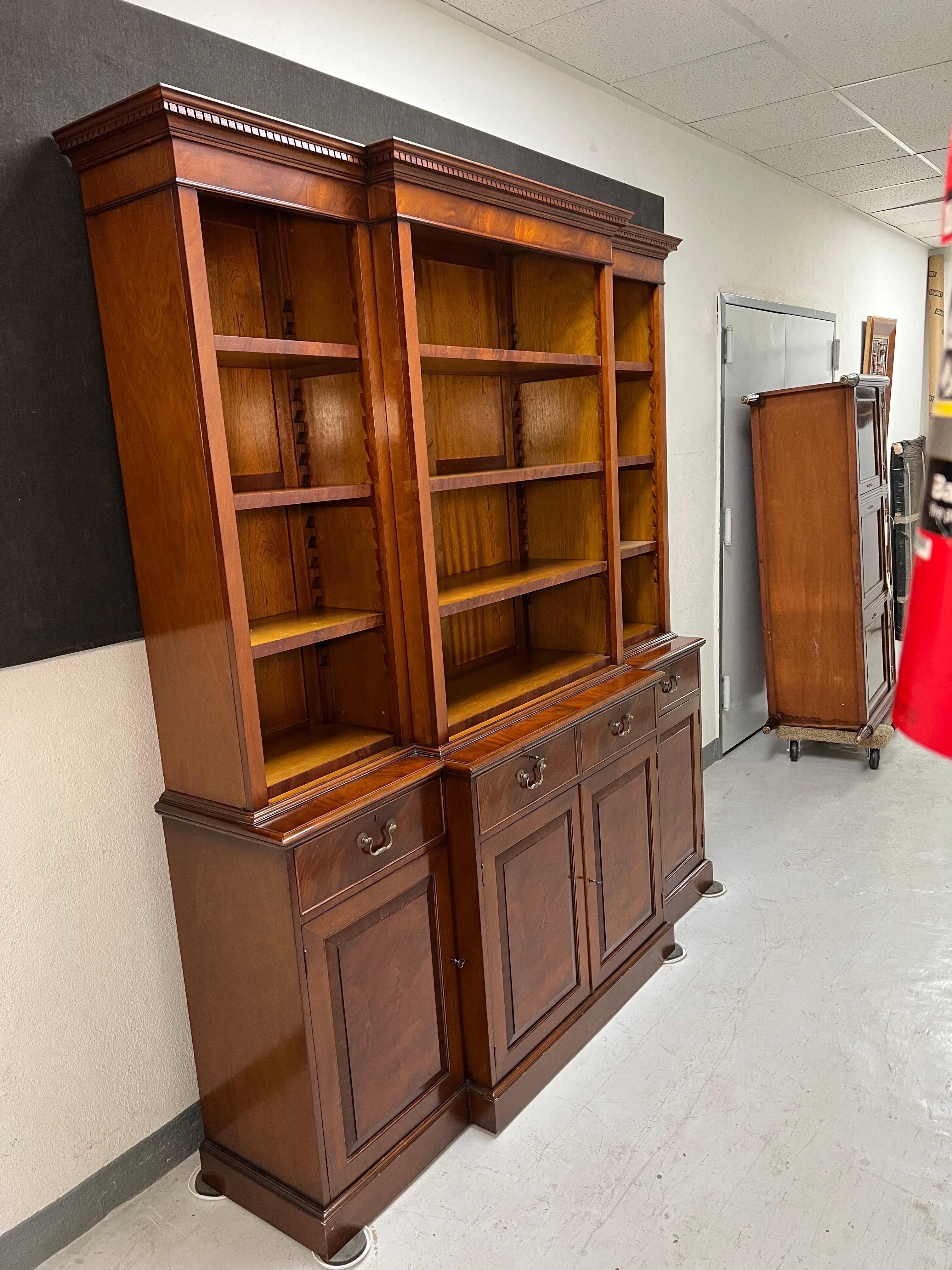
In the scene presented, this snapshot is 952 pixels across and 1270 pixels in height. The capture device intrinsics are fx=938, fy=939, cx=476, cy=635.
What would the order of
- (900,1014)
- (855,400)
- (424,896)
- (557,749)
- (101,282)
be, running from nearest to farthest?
(101,282), (424,896), (557,749), (900,1014), (855,400)

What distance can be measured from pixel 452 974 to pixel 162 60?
2171mm

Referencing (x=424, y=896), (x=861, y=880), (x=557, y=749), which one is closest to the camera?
(x=424, y=896)

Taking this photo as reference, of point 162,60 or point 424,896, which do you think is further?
point 424,896

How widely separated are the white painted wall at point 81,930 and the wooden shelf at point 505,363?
102cm

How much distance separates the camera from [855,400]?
4332 mm

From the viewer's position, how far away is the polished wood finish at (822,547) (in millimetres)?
4422

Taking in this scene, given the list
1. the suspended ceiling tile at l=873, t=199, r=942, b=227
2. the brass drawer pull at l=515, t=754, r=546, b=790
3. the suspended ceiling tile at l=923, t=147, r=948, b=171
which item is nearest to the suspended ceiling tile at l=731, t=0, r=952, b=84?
the suspended ceiling tile at l=923, t=147, r=948, b=171

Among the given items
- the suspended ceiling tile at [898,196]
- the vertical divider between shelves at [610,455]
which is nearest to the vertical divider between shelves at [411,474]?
the vertical divider between shelves at [610,455]

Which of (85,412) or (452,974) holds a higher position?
(85,412)

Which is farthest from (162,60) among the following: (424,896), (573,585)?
(424,896)

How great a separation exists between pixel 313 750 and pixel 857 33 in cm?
302

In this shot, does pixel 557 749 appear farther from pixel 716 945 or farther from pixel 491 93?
pixel 491 93

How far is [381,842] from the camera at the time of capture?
80.8 inches

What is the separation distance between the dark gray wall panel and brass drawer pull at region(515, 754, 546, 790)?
0.99 meters
